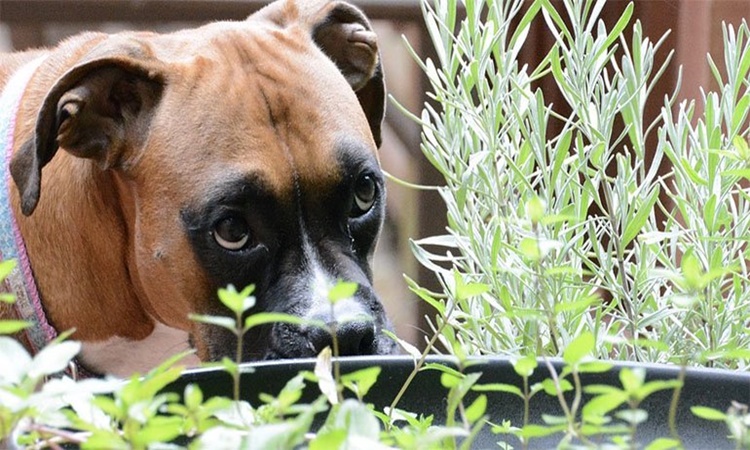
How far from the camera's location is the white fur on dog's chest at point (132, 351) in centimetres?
179

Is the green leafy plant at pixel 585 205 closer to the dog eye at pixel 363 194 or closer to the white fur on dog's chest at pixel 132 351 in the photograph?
the dog eye at pixel 363 194

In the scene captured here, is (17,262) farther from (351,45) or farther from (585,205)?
(585,205)

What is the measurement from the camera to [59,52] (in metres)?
1.95

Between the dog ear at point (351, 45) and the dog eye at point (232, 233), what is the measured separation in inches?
17.8

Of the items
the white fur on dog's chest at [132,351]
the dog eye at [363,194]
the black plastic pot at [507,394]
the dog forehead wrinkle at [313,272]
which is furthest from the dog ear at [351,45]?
the black plastic pot at [507,394]

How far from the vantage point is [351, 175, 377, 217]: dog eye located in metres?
1.75

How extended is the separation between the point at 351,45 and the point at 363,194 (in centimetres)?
39

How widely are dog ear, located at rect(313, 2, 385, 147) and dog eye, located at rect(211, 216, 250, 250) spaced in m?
0.45

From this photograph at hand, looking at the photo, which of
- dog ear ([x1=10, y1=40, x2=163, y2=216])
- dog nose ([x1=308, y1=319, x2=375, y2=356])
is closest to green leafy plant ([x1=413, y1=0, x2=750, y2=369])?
dog nose ([x1=308, y1=319, x2=375, y2=356])

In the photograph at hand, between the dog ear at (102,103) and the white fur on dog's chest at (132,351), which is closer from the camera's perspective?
the dog ear at (102,103)

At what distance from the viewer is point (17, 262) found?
169 cm

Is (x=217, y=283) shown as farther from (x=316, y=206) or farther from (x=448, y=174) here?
(x=448, y=174)

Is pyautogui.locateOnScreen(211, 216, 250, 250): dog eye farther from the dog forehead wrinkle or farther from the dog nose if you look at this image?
the dog nose

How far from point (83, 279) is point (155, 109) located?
30 cm
